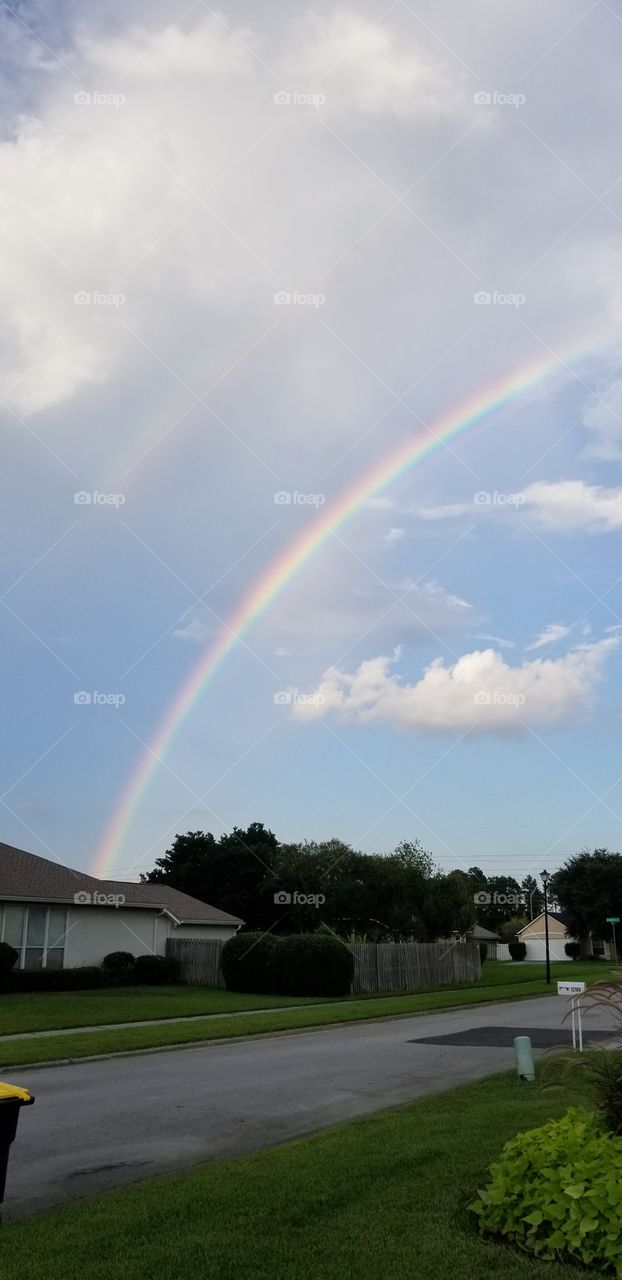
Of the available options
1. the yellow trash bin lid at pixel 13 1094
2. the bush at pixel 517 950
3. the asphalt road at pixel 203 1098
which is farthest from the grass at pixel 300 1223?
the bush at pixel 517 950

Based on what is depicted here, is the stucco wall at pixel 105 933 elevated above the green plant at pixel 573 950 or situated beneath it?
elevated above

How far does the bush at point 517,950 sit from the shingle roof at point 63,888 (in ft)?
180

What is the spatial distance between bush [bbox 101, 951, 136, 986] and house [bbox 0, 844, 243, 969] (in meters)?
0.53

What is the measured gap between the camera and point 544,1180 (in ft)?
18.2

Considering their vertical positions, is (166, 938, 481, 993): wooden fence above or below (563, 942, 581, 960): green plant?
above

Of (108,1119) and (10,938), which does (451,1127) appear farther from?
(10,938)

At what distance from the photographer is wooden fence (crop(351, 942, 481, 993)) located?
35.0 meters

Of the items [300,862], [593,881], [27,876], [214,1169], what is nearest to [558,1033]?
[214,1169]

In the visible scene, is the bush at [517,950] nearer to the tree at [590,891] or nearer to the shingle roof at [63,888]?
the tree at [590,891]

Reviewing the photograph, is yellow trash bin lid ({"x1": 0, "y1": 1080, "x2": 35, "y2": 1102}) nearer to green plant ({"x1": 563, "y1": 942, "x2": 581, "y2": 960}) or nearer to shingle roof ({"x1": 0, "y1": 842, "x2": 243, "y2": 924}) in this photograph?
shingle roof ({"x1": 0, "y1": 842, "x2": 243, "y2": 924})

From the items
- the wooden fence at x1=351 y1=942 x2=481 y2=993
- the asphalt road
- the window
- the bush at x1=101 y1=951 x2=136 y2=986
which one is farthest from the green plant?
the asphalt road

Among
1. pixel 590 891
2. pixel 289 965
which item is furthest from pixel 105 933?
pixel 590 891

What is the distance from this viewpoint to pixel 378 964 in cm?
3575

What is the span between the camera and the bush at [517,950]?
91750 millimetres
